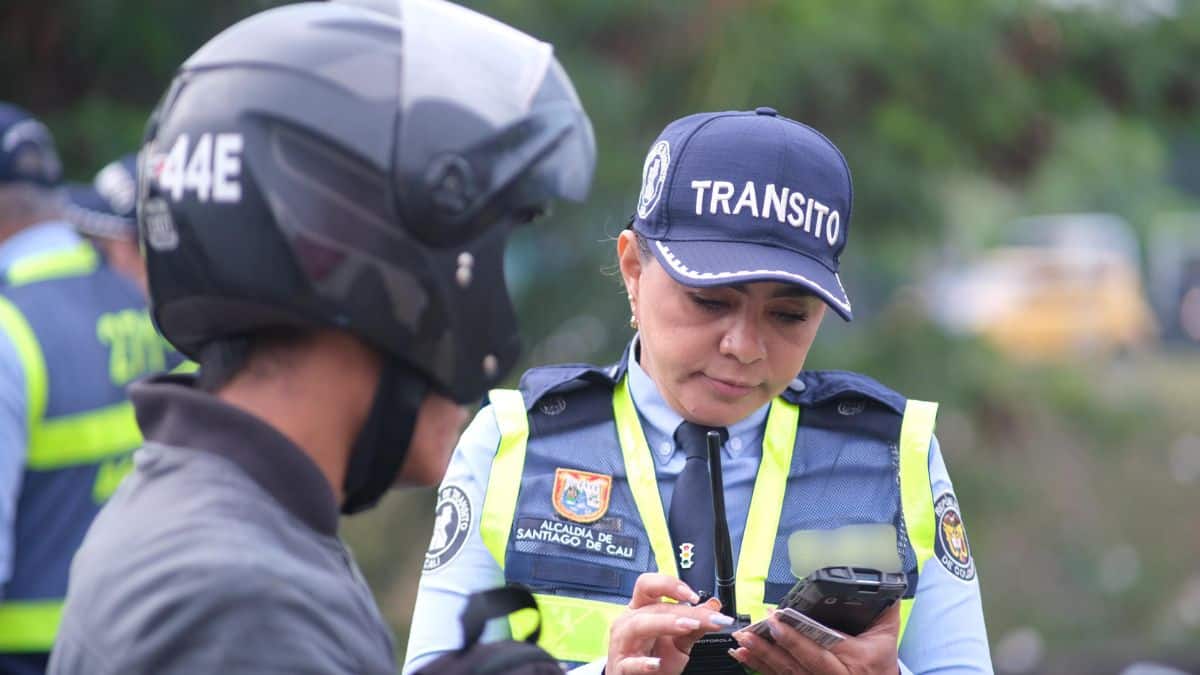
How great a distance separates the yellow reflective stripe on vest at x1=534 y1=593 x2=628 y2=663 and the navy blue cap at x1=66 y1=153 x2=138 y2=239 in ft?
9.51

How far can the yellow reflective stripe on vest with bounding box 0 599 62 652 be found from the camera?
4406 mm

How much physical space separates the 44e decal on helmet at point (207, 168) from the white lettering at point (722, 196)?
0.95 m

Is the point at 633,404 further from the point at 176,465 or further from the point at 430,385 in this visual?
the point at 176,465

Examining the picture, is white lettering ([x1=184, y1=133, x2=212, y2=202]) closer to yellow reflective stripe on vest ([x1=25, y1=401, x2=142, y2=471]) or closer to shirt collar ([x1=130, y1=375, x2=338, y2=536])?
shirt collar ([x1=130, y1=375, x2=338, y2=536])

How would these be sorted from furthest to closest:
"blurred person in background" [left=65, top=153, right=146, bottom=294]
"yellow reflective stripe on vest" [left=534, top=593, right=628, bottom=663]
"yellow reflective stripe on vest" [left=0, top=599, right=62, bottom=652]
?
"blurred person in background" [left=65, top=153, right=146, bottom=294], "yellow reflective stripe on vest" [left=0, top=599, right=62, bottom=652], "yellow reflective stripe on vest" [left=534, top=593, right=628, bottom=663]

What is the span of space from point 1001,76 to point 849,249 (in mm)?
1102

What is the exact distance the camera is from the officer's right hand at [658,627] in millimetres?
2143

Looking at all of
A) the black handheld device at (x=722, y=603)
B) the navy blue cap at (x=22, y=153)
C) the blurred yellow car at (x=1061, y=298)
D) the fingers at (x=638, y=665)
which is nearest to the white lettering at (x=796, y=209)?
the black handheld device at (x=722, y=603)

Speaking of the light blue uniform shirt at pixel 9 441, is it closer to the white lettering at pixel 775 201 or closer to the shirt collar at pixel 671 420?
the shirt collar at pixel 671 420

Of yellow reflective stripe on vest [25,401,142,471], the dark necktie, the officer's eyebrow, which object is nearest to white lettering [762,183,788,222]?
the officer's eyebrow

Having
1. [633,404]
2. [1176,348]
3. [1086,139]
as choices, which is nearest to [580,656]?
[633,404]

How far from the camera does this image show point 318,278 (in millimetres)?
1666

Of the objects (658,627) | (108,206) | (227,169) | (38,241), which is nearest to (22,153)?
(38,241)

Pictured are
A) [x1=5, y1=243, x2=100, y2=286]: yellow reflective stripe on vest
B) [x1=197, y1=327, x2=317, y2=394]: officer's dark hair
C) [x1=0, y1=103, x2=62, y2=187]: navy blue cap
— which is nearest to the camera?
[x1=197, y1=327, x2=317, y2=394]: officer's dark hair
